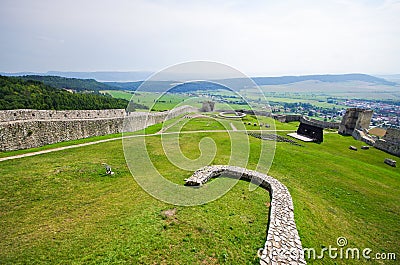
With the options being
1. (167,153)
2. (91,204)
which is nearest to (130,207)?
(91,204)

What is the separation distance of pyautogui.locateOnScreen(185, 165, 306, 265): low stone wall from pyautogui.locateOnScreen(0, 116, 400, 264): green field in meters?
0.45

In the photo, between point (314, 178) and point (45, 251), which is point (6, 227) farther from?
point (314, 178)

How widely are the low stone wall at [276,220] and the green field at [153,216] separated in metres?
0.45

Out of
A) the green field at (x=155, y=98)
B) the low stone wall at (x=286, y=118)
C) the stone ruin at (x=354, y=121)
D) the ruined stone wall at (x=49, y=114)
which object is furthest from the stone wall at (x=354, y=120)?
the ruined stone wall at (x=49, y=114)

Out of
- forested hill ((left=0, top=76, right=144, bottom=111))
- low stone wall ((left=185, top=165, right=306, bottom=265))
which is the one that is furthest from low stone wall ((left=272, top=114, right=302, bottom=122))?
forested hill ((left=0, top=76, right=144, bottom=111))

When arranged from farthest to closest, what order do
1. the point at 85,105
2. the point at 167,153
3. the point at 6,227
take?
the point at 85,105
the point at 167,153
the point at 6,227

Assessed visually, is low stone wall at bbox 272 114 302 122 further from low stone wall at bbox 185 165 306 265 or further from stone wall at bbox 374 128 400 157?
low stone wall at bbox 185 165 306 265

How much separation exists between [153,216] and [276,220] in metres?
5.88

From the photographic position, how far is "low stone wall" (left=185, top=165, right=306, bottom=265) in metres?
7.78

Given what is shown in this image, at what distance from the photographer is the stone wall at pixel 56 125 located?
18933 mm

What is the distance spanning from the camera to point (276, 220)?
9.96 m

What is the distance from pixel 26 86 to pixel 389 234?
195 ft

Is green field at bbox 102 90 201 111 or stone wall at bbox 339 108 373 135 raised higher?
green field at bbox 102 90 201 111

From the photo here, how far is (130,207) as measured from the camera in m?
10.4
